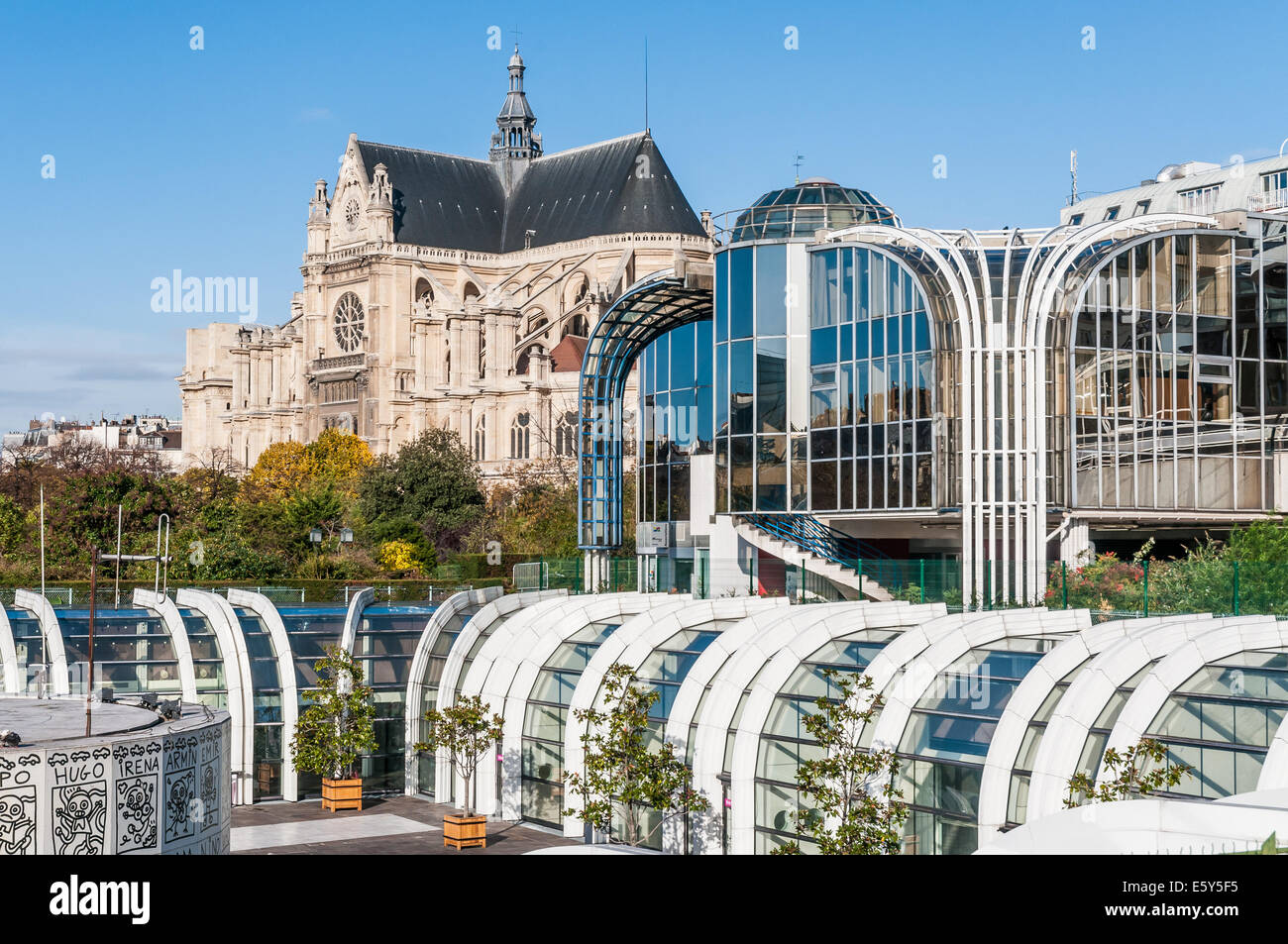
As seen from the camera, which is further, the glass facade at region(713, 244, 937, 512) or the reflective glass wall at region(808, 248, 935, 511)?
the glass facade at region(713, 244, 937, 512)

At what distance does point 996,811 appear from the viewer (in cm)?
2230

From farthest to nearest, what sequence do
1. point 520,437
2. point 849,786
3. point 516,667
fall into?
point 520,437 → point 516,667 → point 849,786

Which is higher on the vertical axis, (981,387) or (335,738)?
(981,387)

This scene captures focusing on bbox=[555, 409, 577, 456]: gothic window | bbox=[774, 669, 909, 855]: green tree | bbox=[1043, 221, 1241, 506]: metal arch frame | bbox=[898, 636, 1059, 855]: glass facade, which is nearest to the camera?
bbox=[774, 669, 909, 855]: green tree

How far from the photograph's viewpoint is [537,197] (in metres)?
119

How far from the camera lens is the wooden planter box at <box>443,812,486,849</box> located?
98.2ft

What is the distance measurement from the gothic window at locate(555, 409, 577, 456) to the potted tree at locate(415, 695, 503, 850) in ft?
197

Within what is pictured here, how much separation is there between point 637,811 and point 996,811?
8801mm

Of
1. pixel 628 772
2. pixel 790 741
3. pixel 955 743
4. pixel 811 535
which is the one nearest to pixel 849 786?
pixel 955 743

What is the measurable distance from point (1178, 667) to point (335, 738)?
62.8ft

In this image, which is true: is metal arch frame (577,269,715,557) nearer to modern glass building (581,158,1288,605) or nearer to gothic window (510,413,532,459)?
modern glass building (581,158,1288,605)

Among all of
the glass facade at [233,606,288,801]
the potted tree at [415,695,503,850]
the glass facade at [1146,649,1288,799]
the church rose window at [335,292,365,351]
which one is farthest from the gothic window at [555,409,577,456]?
the glass facade at [1146,649,1288,799]

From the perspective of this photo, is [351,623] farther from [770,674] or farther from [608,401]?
[608,401]
